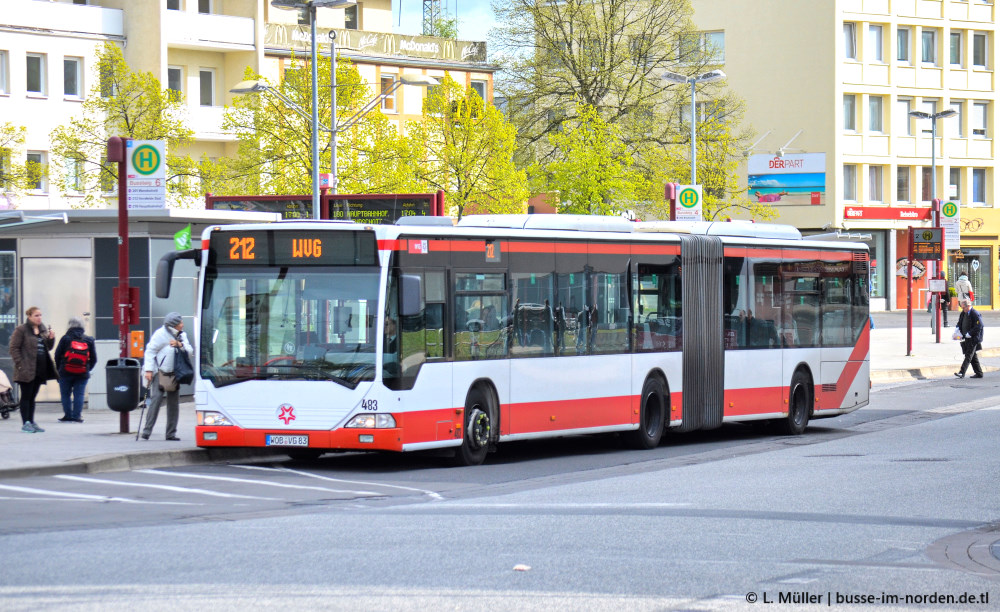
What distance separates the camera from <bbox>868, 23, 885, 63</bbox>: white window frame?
79.3 metres

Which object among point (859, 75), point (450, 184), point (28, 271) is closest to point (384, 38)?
point (450, 184)

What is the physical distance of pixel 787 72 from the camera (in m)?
78.8

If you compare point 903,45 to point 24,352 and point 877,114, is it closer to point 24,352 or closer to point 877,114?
point 877,114

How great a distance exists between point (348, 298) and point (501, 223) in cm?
306

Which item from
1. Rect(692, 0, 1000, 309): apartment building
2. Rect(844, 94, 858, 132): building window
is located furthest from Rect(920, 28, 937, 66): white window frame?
Rect(844, 94, 858, 132): building window

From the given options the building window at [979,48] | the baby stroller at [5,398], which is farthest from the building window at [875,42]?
the baby stroller at [5,398]

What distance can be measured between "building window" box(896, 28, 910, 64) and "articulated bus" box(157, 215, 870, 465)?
61.2m

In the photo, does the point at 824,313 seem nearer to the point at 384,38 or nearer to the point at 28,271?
the point at 28,271

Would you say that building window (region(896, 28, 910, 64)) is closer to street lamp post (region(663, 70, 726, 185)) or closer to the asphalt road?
street lamp post (region(663, 70, 726, 185))

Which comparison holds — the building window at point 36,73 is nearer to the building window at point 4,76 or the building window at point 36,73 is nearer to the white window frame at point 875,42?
the building window at point 4,76

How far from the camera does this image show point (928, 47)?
8175cm

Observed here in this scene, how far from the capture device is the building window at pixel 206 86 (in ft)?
205

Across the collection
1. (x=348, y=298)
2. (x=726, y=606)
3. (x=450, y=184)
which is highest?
(x=450, y=184)

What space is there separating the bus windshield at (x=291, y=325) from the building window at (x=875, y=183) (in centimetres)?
6650
